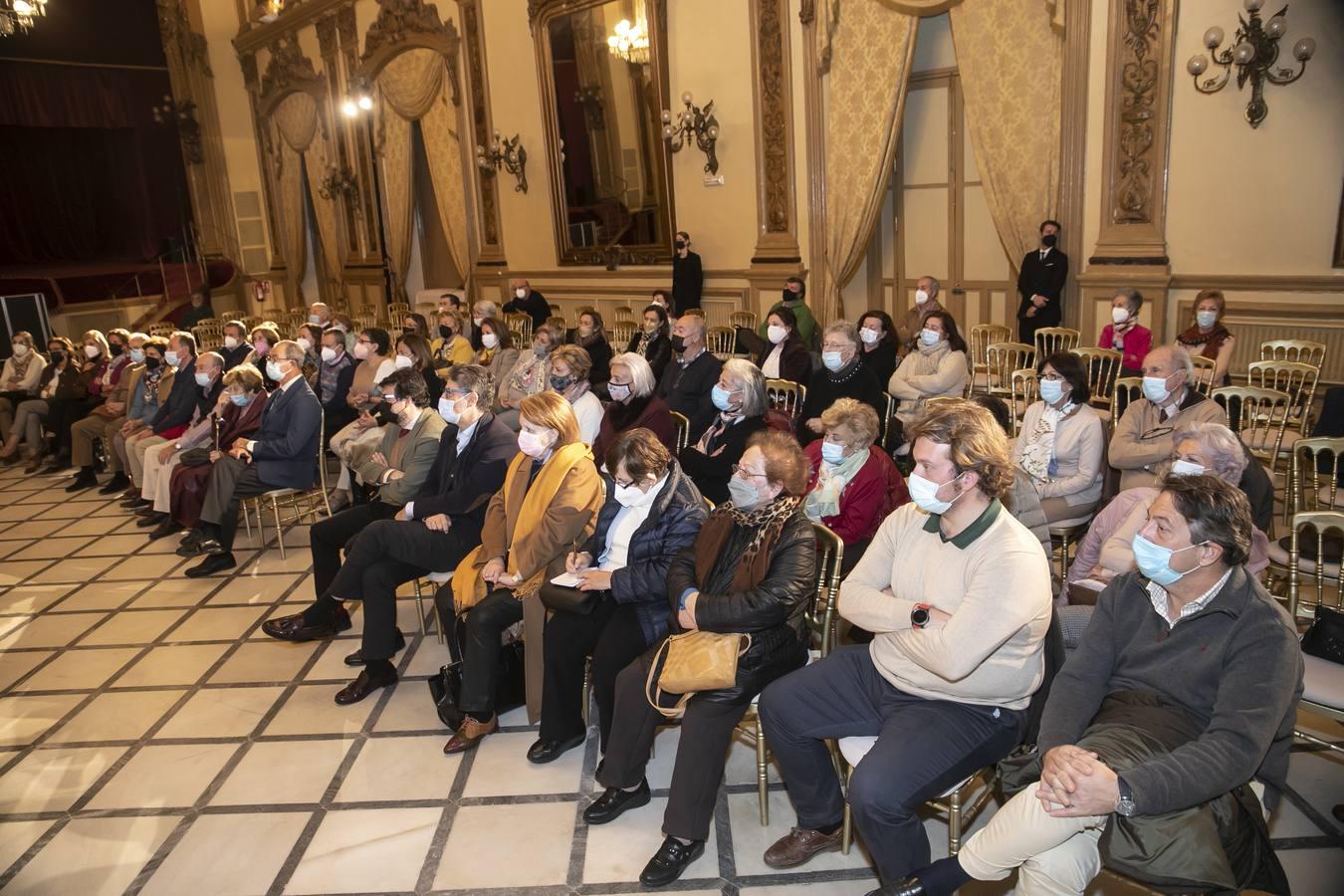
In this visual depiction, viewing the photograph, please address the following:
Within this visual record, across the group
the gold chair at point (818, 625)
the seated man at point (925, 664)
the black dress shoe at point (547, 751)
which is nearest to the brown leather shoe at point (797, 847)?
the seated man at point (925, 664)

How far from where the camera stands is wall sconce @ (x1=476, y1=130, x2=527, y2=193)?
37.2 feet

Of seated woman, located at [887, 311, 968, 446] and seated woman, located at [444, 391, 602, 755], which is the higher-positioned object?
seated woman, located at [887, 311, 968, 446]

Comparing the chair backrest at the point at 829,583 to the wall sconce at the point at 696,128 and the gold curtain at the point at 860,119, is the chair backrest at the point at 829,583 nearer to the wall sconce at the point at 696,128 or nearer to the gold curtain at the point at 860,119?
the gold curtain at the point at 860,119

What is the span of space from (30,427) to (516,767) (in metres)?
7.43

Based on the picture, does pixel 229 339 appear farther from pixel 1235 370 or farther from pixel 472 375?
pixel 1235 370

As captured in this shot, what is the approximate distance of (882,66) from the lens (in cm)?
770

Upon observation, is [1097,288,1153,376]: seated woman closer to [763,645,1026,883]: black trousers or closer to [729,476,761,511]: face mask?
[729,476,761,511]: face mask

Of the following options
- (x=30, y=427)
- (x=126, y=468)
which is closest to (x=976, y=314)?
(x=126, y=468)

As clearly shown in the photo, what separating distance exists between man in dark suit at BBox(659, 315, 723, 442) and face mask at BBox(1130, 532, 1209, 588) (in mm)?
3151

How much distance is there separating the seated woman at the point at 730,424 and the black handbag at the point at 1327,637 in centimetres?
223

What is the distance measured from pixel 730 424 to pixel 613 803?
195 cm

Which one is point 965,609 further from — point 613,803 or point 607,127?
→ point 607,127

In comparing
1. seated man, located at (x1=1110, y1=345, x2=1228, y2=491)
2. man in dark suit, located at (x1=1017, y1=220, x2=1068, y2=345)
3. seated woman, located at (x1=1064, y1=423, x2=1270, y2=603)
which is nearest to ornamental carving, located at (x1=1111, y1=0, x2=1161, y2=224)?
man in dark suit, located at (x1=1017, y1=220, x2=1068, y2=345)

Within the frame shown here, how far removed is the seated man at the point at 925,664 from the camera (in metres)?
2.29
